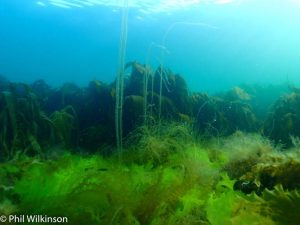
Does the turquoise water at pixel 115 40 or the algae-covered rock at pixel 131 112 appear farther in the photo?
the turquoise water at pixel 115 40

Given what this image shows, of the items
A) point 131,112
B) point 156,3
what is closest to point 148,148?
point 131,112

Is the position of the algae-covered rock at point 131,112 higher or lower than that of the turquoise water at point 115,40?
lower

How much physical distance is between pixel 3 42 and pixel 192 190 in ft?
237

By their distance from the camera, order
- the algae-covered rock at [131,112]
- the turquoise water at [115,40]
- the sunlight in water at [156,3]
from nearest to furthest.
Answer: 1. the algae-covered rock at [131,112]
2. the sunlight in water at [156,3]
3. the turquoise water at [115,40]

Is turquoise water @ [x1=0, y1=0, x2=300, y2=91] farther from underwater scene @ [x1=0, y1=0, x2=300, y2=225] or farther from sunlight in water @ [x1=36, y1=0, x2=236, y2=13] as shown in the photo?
underwater scene @ [x1=0, y1=0, x2=300, y2=225]

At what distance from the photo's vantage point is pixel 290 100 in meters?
8.26

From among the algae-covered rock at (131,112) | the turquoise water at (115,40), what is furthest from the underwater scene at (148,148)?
the turquoise water at (115,40)

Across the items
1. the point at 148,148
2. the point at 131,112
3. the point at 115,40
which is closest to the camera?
the point at 148,148

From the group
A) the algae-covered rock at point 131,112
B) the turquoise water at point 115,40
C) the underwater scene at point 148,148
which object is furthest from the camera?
the turquoise water at point 115,40

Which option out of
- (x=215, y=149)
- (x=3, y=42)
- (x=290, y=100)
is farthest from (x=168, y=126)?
(x=3, y=42)

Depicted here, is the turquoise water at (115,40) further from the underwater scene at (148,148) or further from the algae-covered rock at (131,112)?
the algae-covered rock at (131,112)

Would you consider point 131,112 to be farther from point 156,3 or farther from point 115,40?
point 115,40

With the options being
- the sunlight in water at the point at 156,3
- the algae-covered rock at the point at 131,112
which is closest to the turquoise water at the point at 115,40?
the sunlight in water at the point at 156,3

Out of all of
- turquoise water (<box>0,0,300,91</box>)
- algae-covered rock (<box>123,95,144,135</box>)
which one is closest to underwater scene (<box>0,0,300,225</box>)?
algae-covered rock (<box>123,95,144,135</box>)
